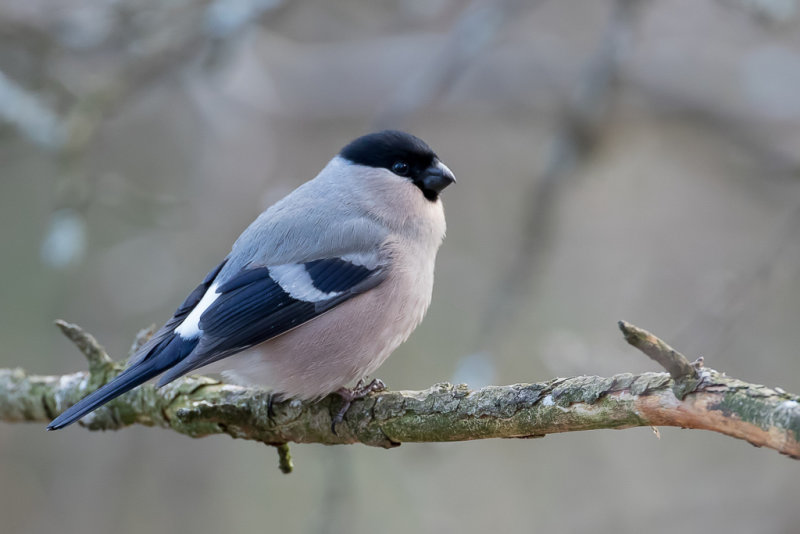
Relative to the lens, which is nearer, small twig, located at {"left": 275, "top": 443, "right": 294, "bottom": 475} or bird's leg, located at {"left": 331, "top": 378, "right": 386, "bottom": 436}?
bird's leg, located at {"left": 331, "top": 378, "right": 386, "bottom": 436}

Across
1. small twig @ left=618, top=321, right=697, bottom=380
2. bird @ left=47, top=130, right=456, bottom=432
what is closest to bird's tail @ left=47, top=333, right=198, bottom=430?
bird @ left=47, top=130, right=456, bottom=432

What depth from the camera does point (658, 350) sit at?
1.83 m

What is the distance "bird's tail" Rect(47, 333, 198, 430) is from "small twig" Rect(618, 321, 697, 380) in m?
1.66

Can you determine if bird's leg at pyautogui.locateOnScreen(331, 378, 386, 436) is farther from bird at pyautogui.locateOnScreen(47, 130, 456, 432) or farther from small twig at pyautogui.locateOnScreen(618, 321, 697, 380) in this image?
small twig at pyautogui.locateOnScreen(618, 321, 697, 380)

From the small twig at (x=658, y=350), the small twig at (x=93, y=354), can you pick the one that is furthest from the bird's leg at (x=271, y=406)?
the small twig at (x=658, y=350)

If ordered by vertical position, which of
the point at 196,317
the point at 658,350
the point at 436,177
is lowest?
the point at 658,350

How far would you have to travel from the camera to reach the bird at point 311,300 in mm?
3016

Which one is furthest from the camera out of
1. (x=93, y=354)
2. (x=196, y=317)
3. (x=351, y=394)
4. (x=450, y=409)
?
(x=93, y=354)

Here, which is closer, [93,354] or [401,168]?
[93,354]

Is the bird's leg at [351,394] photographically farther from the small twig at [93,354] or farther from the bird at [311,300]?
the small twig at [93,354]

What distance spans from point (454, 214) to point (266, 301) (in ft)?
11.5

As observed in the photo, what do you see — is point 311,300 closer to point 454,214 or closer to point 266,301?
point 266,301

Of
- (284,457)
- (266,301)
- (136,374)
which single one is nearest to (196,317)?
(266,301)

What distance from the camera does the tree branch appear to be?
5.94 feet
